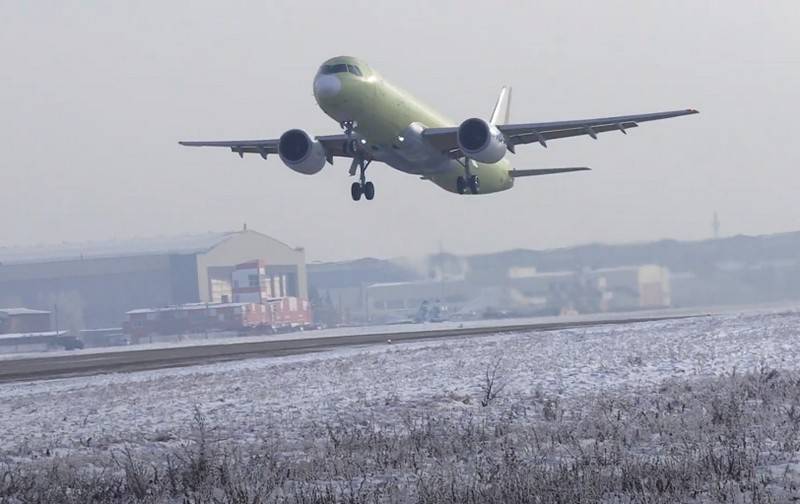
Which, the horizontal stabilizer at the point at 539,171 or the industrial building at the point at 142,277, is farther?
the industrial building at the point at 142,277

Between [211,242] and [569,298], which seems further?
[211,242]

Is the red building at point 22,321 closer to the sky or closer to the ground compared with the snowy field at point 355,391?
closer to the sky

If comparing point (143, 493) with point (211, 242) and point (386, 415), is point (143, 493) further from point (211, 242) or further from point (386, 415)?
point (211, 242)

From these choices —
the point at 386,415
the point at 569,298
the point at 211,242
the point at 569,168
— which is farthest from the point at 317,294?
the point at 386,415

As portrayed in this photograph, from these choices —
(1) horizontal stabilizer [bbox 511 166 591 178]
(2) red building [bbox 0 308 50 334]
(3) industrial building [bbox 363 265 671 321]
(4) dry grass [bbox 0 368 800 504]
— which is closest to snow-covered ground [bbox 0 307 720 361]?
(3) industrial building [bbox 363 265 671 321]

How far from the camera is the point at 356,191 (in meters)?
45.6

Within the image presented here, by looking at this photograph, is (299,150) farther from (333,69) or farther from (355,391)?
(355,391)

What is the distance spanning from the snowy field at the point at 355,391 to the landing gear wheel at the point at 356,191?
28.3 ft

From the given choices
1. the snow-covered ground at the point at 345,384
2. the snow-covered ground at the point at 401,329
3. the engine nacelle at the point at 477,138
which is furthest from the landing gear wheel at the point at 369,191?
the snow-covered ground at the point at 401,329

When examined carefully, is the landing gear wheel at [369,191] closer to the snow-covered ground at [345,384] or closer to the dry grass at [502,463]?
the snow-covered ground at [345,384]

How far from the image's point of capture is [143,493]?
12.2m

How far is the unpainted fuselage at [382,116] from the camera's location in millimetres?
36594

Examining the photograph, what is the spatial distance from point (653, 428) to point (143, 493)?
7410mm

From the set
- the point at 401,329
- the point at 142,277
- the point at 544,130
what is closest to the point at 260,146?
the point at 544,130
